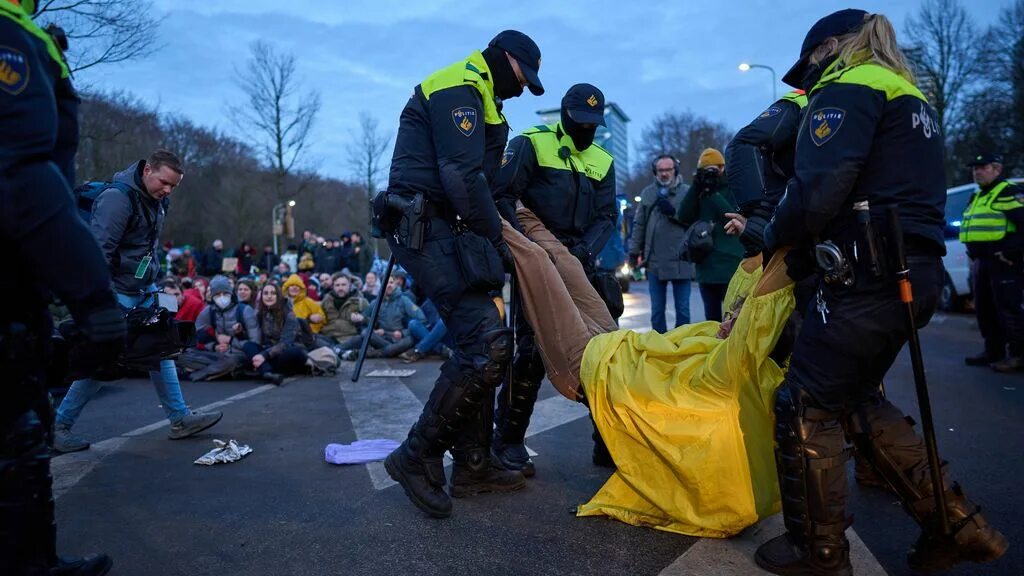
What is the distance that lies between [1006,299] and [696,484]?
18.7 ft

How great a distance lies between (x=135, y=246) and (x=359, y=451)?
1.94 metres

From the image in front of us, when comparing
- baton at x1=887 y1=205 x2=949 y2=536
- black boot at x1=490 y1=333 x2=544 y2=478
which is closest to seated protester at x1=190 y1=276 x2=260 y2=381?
black boot at x1=490 y1=333 x2=544 y2=478

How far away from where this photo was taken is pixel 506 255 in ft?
11.1

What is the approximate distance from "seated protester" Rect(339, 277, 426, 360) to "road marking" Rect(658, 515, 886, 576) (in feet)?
20.7

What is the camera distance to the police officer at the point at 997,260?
6738 millimetres

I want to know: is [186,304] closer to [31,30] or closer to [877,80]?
[31,30]

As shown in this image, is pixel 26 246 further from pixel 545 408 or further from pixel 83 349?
pixel 545 408

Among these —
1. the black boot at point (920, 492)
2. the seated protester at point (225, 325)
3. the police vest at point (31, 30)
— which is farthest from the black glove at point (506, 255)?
the seated protester at point (225, 325)

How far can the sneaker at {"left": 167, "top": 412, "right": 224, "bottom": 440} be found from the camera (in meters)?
4.70

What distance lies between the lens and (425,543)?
2881 mm

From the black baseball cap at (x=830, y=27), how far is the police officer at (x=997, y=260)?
539 centimetres

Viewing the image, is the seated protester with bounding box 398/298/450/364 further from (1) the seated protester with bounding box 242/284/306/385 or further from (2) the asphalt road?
(2) the asphalt road

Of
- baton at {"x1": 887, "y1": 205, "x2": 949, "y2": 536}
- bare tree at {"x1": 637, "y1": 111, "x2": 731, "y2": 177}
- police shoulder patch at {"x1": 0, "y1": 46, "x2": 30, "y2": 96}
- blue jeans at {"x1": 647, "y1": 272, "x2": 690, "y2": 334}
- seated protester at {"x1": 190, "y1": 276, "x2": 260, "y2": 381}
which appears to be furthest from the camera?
bare tree at {"x1": 637, "y1": 111, "x2": 731, "y2": 177}

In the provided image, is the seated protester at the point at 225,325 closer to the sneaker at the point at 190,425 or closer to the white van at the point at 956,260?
the sneaker at the point at 190,425
